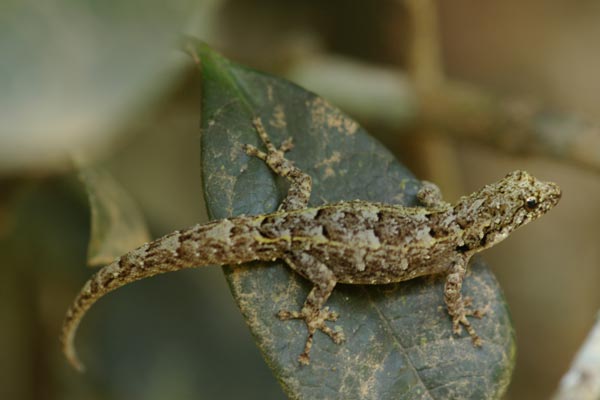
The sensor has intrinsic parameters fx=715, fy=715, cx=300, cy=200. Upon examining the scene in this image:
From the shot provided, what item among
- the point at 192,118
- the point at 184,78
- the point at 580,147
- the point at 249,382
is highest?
the point at 192,118

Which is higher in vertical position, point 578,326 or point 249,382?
point 249,382

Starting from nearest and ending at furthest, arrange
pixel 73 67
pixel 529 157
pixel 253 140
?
1. pixel 73 67
2. pixel 253 140
3. pixel 529 157

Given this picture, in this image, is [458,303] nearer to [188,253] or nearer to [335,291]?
[335,291]

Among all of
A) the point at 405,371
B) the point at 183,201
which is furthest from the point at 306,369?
A: the point at 183,201

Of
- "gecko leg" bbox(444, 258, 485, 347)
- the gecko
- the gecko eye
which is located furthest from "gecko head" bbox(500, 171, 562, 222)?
"gecko leg" bbox(444, 258, 485, 347)

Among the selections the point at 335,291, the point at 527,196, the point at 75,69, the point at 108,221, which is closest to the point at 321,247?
the point at 335,291

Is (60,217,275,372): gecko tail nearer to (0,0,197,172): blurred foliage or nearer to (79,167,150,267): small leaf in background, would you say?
(79,167,150,267): small leaf in background

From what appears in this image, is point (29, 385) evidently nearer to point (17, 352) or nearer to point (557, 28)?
point (17, 352)
